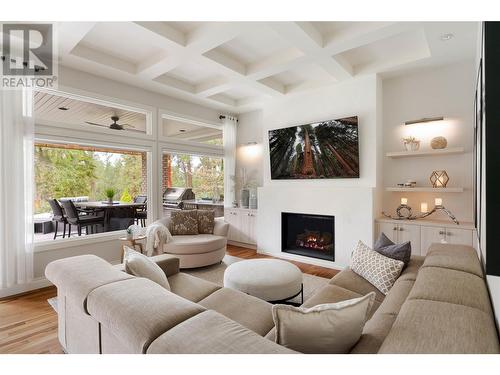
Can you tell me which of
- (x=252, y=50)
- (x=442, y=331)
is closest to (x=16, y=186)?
(x=252, y=50)

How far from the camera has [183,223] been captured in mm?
4273

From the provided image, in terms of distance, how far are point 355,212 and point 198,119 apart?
3343 mm

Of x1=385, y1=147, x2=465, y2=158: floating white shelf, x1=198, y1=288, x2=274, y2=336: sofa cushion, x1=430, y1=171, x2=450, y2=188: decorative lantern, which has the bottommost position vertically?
x1=198, y1=288, x2=274, y2=336: sofa cushion

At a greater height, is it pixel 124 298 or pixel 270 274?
pixel 124 298

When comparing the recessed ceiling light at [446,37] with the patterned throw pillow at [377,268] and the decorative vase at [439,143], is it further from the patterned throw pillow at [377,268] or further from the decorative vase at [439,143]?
the patterned throw pillow at [377,268]

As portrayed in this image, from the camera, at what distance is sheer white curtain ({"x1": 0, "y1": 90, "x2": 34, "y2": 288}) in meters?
2.98

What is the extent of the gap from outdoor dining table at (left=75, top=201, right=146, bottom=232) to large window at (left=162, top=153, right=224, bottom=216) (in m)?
0.61

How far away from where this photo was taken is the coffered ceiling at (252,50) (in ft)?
8.87

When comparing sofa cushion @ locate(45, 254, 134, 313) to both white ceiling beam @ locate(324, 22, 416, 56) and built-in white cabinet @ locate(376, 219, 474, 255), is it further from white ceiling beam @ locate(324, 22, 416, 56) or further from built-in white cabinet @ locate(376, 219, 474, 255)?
built-in white cabinet @ locate(376, 219, 474, 255)

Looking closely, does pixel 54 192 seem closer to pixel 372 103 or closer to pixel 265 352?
pixel 265 352

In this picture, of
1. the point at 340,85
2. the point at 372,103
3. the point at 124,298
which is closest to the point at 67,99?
the point at 124,298

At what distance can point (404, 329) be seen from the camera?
3.55ft

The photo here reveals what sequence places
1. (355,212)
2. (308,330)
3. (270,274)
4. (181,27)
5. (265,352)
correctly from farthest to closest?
(355,212)
(181,27)
(270,274)
(308,330)
(265,352)

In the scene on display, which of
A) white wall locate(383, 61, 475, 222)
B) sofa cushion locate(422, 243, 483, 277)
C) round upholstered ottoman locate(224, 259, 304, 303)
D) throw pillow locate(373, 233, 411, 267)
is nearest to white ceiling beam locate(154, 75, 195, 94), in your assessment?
round upholstered ottoman locate(224, 259, 304, 303)
